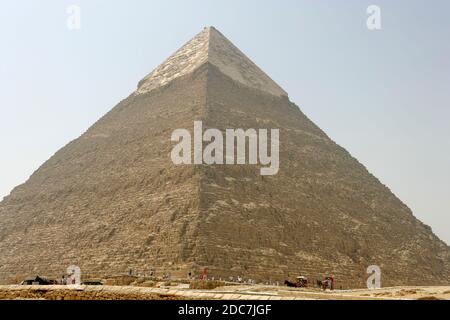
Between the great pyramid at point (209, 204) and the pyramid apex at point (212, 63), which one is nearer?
the great pyramid at point (209, 204)

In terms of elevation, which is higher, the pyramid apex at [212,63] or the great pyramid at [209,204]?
the pyramid apex at [212,63]

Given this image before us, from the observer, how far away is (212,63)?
48.0 m

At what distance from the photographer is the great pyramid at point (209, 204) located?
95.8 ft

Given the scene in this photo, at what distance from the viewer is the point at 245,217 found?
3094 cm

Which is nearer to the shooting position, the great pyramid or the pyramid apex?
the great pyramid

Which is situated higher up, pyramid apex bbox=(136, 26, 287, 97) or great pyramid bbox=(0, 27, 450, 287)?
pyramid apex bbox=(136, 26, 287, 97)

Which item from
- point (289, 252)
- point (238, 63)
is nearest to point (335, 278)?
point (289, 252)

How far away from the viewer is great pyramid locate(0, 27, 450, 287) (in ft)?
95.8

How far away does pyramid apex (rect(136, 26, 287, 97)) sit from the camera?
49.2 m

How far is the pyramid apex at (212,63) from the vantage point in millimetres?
49188

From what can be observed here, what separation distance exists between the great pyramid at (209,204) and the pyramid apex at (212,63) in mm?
179

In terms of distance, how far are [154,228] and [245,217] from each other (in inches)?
170

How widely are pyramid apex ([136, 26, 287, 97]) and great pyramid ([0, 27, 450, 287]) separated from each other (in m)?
0.18
